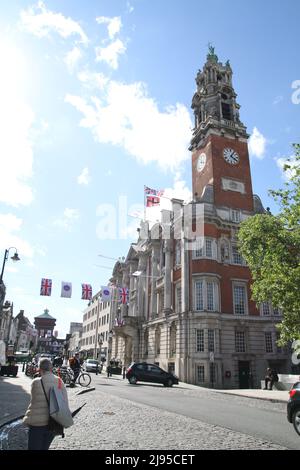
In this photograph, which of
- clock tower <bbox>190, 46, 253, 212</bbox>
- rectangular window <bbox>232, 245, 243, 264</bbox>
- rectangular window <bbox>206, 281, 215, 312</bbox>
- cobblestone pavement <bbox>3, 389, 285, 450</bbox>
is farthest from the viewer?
clock tower <bbox>190, 46, 253, 212</bbox>

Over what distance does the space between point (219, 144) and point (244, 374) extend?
2487cm

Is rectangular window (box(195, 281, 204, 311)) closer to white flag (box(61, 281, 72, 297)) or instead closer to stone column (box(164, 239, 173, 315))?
stone column (box(164, 239, 173, 315))

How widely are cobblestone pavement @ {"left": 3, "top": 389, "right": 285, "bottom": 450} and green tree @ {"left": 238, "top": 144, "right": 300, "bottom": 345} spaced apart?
1121cm

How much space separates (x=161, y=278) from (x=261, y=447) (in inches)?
1401

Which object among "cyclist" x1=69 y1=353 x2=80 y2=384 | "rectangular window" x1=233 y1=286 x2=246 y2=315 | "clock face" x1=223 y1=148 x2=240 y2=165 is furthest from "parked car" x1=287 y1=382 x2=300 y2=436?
"clock face" x1=223 y1=148 x2=240 y2=165

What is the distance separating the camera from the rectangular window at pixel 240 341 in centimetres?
3466

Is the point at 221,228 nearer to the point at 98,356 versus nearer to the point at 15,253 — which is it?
the point at 15,253

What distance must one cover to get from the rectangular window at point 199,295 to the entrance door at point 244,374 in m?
6.32

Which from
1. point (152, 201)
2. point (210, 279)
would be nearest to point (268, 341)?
point (210, 279)

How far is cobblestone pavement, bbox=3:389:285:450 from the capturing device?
7406 millimetres

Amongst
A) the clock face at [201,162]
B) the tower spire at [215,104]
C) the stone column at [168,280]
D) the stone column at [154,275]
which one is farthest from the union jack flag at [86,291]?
the tower spire at [215,104]

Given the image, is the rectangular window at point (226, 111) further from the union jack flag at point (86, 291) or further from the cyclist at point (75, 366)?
the cyclist at point (75, 366)

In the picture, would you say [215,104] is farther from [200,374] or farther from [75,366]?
[75,366]
